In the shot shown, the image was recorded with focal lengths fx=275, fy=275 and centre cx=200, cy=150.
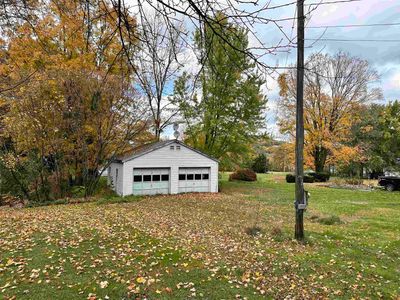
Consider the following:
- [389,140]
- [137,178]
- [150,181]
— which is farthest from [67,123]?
[389,140]

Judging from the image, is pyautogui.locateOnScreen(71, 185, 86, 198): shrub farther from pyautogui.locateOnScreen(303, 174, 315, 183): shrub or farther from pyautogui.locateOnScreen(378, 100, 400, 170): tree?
pyautogui.locateOnScreen(378, 100, 400, 170): tree

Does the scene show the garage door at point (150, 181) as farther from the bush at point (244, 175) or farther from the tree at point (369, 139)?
the tree at point (369, 139)

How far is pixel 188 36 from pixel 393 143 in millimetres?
33648

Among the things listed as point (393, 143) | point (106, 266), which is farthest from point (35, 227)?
point (393, 143)

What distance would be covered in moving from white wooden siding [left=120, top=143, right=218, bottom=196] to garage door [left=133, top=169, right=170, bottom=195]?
0.97 feet

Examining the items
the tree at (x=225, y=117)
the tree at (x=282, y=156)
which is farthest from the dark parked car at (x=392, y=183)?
the tree at (x=225, y=117)

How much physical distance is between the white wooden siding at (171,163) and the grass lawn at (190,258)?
5957mm

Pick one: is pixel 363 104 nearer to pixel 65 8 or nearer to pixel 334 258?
pixel 334 258

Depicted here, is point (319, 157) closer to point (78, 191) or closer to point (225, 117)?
point (225, 117)

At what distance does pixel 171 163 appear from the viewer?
55.3 feet

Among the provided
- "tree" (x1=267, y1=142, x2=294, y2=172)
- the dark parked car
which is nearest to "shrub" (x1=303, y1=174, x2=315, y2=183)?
"tree" (x1=267, y1=142, x2=294, y2=172)

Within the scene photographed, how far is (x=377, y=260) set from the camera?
18.2 ft

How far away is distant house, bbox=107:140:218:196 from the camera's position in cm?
1565

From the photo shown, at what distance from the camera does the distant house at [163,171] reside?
15648mm
